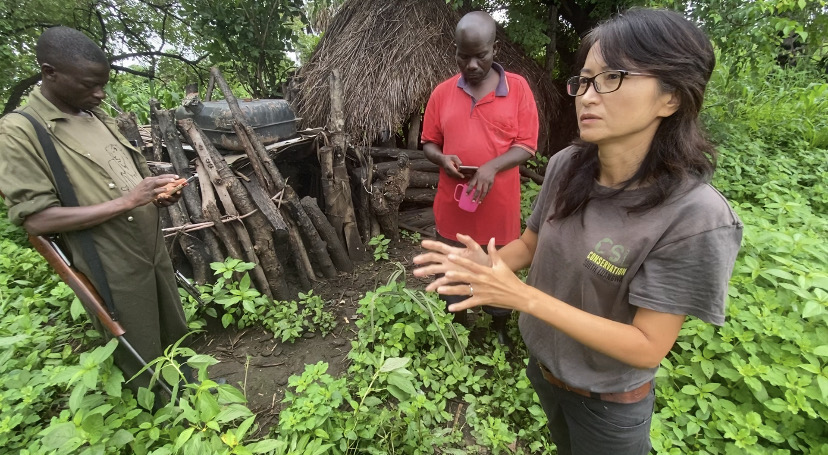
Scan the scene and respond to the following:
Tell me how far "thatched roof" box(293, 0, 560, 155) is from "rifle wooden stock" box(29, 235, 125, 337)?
10.7ft

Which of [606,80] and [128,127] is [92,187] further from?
[606,80]

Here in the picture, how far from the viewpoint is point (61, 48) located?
1787 millimetres

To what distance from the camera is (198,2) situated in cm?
526

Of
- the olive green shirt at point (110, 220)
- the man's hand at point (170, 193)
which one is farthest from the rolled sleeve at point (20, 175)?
the man's hand at point (170, 193)

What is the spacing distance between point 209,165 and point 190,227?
0.61 m

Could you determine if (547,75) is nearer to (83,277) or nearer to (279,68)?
(279,68)

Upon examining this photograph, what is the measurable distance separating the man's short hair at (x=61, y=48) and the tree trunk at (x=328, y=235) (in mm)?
2134

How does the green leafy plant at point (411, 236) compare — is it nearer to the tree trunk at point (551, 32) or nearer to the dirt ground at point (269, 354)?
the dirt ground at point (269, 354)

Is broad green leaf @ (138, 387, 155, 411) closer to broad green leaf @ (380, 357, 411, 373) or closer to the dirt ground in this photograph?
the dirt ground

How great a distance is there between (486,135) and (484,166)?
0.25 metres

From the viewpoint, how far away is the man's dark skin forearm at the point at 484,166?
92.7 inches

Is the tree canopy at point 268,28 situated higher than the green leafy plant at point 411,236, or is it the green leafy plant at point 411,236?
the tree canopy at point 268,28

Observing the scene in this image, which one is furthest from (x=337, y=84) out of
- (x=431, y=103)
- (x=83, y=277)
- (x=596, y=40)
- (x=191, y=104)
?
(x=596, y=40)

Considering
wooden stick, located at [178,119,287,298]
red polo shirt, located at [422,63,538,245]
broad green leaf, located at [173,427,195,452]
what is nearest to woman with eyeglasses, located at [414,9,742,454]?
broad green leaf, located at [173,427,195,452]
